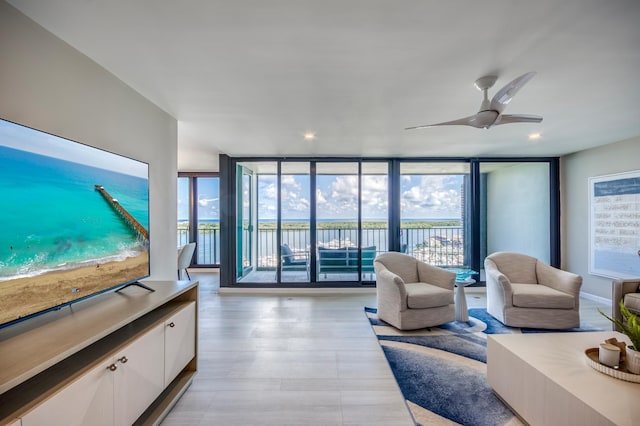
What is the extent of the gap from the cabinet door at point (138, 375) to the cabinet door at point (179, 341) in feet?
0.24

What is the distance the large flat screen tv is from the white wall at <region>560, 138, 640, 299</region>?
20.1 feet

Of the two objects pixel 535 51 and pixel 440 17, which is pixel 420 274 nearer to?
pixel 535 51

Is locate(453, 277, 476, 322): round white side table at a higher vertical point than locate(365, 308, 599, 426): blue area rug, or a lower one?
higher

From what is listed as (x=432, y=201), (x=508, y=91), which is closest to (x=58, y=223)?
(x=508, y=91)

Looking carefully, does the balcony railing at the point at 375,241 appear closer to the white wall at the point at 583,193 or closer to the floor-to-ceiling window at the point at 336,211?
the floor-to-ceiling window at the point at 336,211

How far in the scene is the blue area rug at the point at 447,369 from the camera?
6.19ft

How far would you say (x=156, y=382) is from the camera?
1.74 meters

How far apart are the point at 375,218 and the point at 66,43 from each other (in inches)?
176

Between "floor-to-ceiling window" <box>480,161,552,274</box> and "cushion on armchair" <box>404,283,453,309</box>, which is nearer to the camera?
"cushion on armchair" <box>404,283,453,309</box>

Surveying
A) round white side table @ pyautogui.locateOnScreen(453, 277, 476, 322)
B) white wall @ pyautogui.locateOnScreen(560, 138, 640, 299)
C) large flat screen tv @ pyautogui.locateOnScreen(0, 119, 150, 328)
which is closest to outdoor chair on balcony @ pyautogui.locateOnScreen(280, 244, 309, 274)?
round white side table @ pyautogui.locateOnScreen(453, 277, 476, 322)

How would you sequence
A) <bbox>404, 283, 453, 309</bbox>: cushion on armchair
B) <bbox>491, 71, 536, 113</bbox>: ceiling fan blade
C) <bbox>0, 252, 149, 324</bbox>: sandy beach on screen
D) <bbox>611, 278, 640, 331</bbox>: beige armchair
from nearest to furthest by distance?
<bbox>0, 252, 149, 324</bbox>: sandy beach on screen < <bbox>491, 71, 536, 113</bbox>: ceiling fan blade < <bbox>611, 278, 640, 331</bbox>: beige armchair < <bbox>404, 283, 453, 309</bbox>: cushion on armchair

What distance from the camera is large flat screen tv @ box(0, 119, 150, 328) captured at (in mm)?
1173

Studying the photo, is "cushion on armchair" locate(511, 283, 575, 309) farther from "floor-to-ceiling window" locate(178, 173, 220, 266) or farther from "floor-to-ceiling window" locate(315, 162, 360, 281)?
"floor-to-ceiling window" locate(178, 173, 220, 266)

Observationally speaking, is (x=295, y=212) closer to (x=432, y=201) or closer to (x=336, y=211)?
(x=336, y=211)
